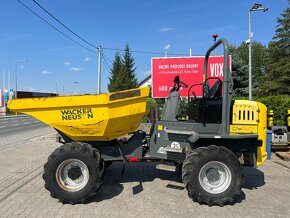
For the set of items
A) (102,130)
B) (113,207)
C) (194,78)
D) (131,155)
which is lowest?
(113,207)

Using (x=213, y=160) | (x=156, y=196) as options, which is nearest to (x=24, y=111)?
(x=156, y=196)

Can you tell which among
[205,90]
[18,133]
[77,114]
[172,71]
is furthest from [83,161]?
[18,133]

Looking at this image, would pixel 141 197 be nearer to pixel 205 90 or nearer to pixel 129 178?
pixel 129 178

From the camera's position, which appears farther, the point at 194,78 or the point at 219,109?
the point at 194,78

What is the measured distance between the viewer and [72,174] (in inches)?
223

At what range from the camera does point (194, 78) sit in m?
15.0

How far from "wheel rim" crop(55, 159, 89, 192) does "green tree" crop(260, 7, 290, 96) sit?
3441 centimetres

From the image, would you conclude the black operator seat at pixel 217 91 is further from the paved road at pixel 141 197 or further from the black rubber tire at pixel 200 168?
the paved road at pixel 141 197

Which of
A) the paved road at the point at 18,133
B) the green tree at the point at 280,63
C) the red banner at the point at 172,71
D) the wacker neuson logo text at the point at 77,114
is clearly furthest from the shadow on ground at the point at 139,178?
the green tree at the point at 280,63

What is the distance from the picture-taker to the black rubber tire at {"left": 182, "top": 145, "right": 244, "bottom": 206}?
17.6ft

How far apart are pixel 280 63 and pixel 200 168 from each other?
37.0 meters

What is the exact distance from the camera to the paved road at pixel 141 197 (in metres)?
5.04

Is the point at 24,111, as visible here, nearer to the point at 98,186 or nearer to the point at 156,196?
the point at 98,186

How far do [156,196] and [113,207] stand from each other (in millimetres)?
877
